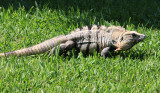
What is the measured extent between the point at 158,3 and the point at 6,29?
415 cm

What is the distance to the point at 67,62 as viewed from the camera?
556 centimetres

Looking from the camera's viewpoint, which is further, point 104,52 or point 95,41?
point 95,41

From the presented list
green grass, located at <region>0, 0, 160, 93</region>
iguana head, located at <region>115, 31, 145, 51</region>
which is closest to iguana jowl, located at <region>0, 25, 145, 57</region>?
iguana head, located at <region>115, 31, 145, 51</region>

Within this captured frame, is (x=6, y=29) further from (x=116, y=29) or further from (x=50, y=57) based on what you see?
(x=116, y=29)

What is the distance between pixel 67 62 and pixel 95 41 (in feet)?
2.20

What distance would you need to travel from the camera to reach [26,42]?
618 centimetres

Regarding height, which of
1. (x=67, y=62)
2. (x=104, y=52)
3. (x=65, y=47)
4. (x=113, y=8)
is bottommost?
(x=67, y=62)

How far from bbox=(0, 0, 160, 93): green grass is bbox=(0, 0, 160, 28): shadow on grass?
0.08 m

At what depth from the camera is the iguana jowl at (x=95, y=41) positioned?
568cm

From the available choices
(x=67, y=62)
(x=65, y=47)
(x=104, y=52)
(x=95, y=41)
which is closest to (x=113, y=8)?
(x=95, y=41)

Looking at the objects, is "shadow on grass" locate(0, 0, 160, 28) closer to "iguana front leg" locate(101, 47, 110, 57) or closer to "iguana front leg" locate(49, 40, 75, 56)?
"iguana front leg" locate(101, 47, 110, 57)

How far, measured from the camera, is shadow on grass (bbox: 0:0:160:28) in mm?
7453

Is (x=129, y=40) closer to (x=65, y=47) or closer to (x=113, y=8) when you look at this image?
(x=65, y=47)

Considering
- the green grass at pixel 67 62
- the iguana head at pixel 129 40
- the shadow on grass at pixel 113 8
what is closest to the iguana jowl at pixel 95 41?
the iguana head at pixel 129 40
